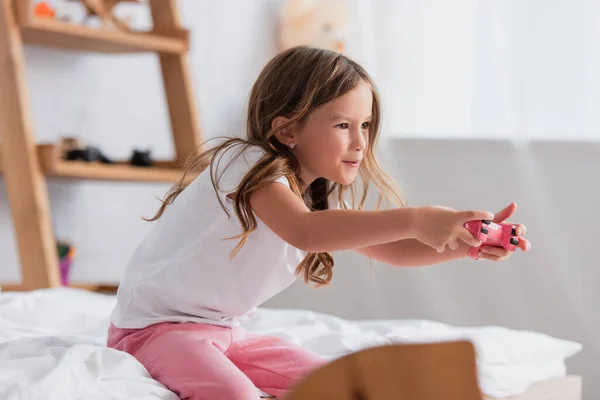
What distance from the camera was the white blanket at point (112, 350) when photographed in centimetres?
102

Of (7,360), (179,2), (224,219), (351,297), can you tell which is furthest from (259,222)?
(179,2)

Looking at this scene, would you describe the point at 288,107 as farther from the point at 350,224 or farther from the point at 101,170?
the point at 101,170

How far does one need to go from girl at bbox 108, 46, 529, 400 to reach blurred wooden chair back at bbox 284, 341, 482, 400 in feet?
1.82

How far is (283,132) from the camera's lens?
123cm

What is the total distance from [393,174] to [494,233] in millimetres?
1366

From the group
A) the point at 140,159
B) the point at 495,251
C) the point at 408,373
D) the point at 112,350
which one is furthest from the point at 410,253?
the point at 140,159

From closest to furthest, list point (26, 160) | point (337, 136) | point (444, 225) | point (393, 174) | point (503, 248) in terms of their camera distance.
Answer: point (444, 225) < point (503, 248) < point (337, 136) < point (26, 160) < point (393, 174)

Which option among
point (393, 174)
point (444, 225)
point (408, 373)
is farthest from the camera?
point (393, 174)

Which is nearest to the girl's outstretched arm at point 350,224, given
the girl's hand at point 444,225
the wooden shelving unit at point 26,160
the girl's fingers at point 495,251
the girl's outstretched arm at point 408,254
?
the girl's hand at point 444,225

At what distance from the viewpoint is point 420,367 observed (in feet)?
1.93

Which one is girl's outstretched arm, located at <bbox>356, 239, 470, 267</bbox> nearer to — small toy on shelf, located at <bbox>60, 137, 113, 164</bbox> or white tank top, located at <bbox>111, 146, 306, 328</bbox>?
white tank top, located at <bbox>111, 146, 306, 328</bbox>

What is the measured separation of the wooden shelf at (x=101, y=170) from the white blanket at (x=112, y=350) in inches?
15.0

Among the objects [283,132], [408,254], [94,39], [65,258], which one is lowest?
[65,258]

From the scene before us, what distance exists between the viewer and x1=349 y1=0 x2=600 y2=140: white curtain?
213 centimetres
